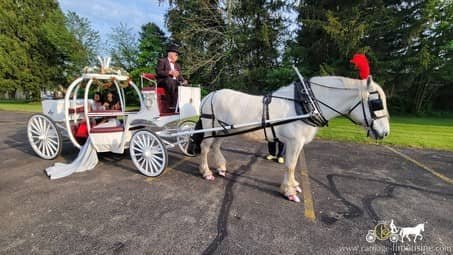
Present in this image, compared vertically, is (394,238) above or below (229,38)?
below

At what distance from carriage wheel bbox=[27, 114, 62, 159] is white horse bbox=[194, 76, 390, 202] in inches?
136

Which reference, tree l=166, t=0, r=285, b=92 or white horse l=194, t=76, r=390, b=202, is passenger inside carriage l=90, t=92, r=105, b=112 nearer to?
white horse l=194, t=76, r=390, b=202

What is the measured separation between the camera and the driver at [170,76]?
13.8 feet

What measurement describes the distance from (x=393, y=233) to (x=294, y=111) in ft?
5.81

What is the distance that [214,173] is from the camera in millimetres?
4141

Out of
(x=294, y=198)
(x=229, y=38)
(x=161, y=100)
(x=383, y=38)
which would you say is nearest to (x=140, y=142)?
(x=161, y=100)

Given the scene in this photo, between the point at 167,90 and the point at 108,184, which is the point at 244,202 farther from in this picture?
the point at 167,90

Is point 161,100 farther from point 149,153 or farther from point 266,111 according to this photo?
point 266,111

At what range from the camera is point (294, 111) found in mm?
2992

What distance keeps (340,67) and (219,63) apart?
29.5 feet

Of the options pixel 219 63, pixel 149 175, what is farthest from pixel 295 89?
pixel 219 63

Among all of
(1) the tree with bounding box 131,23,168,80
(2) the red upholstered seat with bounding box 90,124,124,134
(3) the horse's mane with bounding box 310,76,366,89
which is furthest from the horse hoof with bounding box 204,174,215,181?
(1) the tree with bounding box 131,23,168,80

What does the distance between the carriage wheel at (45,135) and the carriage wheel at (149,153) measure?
6.75ft

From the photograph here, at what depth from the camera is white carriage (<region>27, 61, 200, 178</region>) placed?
3814 millimetres
